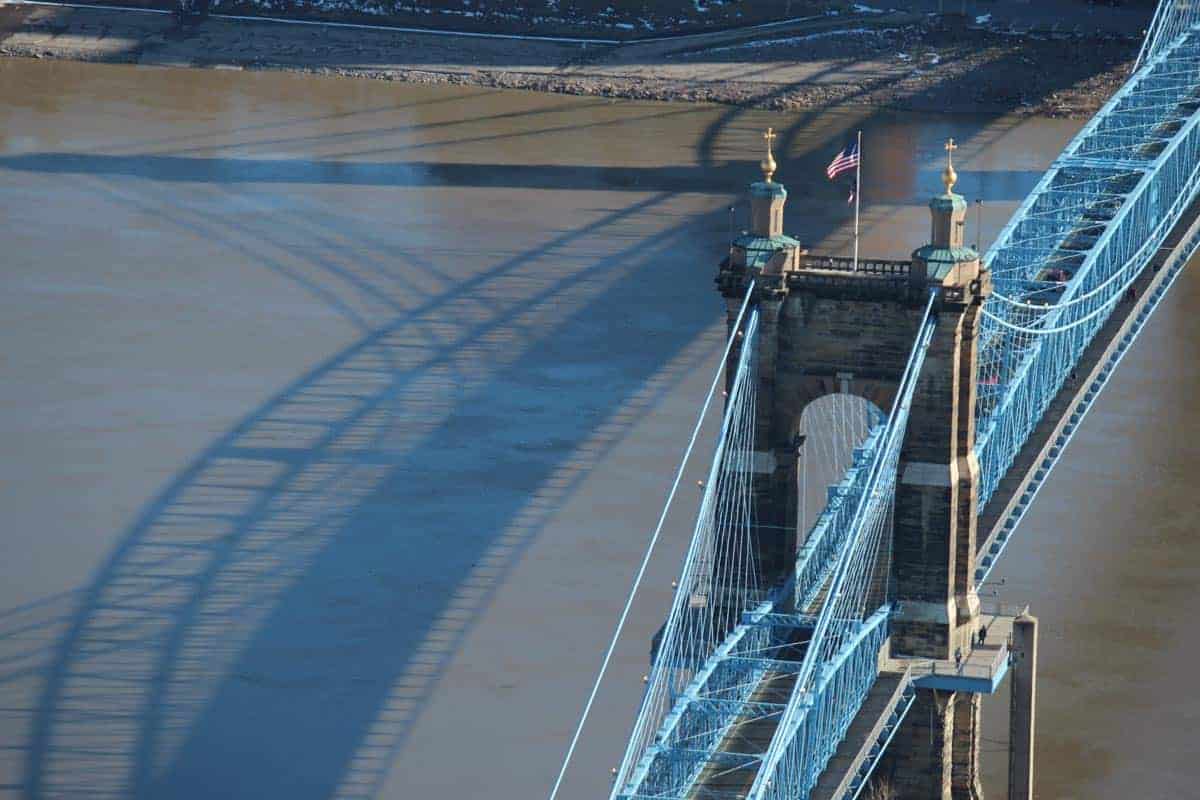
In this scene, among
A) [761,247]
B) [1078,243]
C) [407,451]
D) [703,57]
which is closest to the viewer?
[761,247]

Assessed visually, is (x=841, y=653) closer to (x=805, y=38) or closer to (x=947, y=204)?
(x=947, y=204)

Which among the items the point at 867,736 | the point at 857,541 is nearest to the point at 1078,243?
the point at 857,541

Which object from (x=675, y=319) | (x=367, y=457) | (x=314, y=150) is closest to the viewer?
(x=367, y=457)

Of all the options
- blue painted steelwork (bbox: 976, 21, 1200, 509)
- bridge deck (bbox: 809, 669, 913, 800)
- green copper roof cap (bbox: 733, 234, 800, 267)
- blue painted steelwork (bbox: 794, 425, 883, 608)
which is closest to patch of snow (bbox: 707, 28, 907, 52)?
blue painted steelwork (bbox: 976, 21, 1200, 509)

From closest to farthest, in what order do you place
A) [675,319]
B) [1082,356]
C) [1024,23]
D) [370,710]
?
[370,710]
[1082,356]
[675,319]
[1024,23]

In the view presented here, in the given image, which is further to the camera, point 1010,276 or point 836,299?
point 1010,276

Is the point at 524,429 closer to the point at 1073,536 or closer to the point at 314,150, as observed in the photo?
the point at 1073,536

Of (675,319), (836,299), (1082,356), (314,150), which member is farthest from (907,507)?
(314,150)
